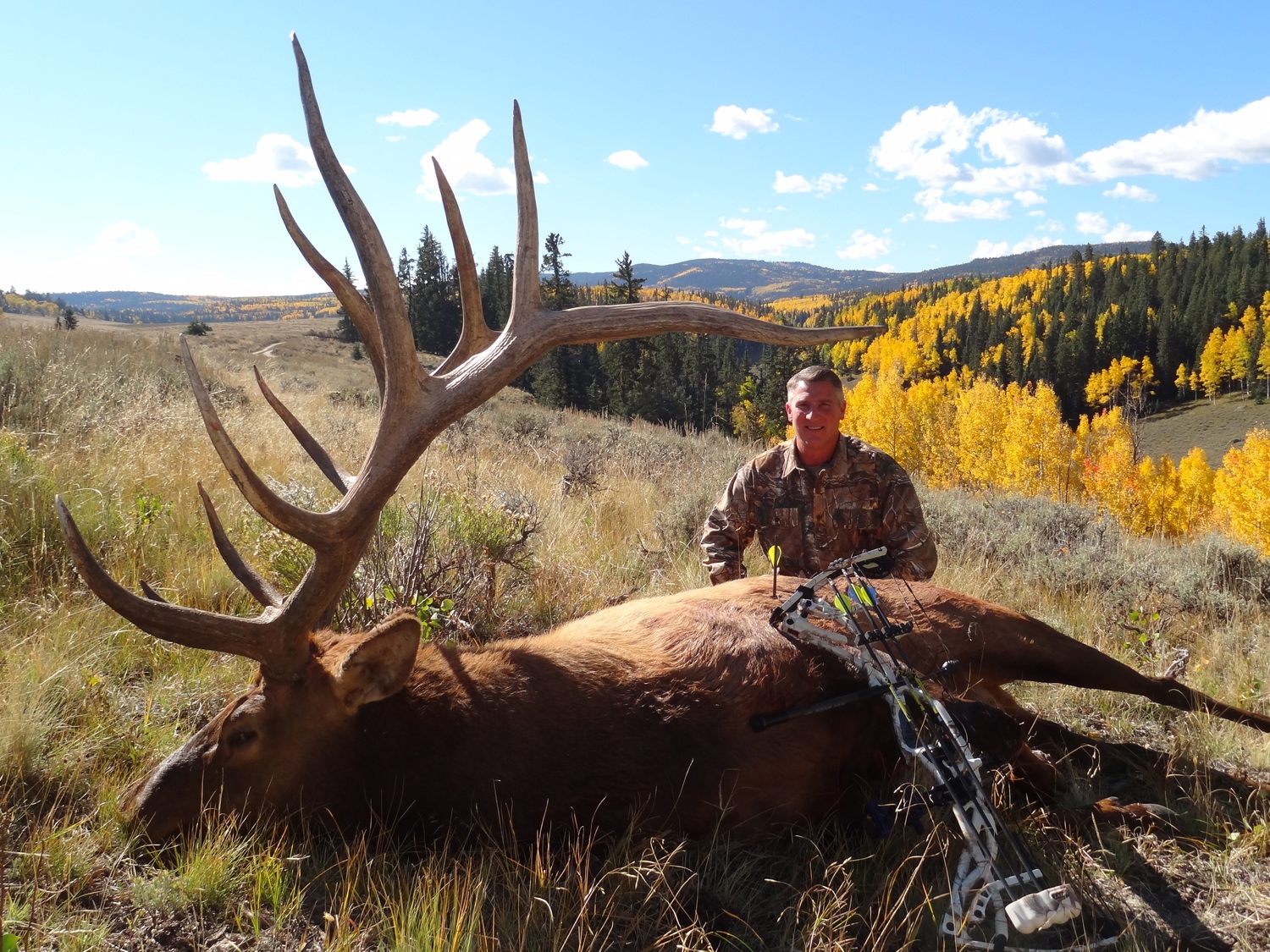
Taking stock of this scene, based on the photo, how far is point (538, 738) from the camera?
253cm

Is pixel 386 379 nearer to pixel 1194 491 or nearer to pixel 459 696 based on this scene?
pixel 459 696

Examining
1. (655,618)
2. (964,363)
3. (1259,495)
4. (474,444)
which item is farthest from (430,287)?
(964,363)

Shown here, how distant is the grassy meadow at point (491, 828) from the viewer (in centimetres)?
221

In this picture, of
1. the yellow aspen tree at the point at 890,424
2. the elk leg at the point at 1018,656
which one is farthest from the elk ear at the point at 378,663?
the yellow aspen tree at the point at 890,424

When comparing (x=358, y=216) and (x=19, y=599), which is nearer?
(x=358, y=216)

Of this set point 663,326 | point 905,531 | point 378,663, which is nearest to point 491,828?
point 378,663

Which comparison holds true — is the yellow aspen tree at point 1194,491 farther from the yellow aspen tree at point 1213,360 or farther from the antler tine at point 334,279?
the antler tine at point 334,279

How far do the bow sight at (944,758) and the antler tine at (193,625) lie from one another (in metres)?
1.55

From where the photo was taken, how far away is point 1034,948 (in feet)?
7.43

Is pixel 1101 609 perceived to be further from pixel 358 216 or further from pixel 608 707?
pixel 358 216

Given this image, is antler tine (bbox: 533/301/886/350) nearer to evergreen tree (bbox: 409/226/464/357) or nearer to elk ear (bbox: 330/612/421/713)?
elk ear (bbox: 330/612/421/713)

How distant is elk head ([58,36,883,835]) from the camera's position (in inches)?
95.7

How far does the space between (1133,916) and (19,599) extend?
4.64m

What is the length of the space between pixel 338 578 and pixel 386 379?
0.67 metres
